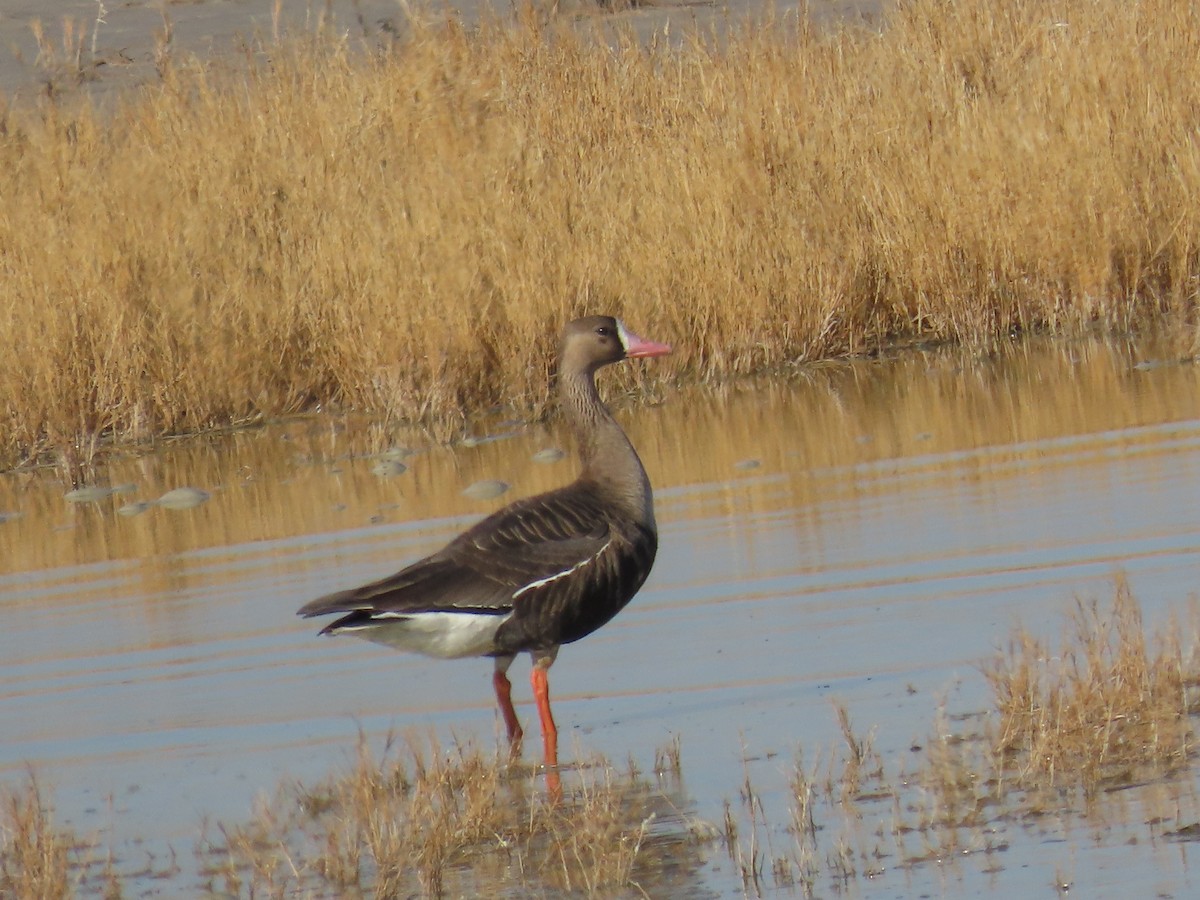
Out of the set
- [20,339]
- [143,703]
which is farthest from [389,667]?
[20,339]

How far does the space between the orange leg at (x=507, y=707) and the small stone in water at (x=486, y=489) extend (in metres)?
3.57

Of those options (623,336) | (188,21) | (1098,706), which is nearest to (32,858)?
(1098,706)

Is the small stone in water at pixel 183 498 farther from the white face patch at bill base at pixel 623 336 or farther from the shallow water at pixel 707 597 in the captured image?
the white face patch at bill base at pixel 623 336

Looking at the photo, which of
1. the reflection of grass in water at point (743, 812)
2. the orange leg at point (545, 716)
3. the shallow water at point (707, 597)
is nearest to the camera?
the reflection of grass in water at point (743, 812)

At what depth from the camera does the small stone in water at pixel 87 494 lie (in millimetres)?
12266

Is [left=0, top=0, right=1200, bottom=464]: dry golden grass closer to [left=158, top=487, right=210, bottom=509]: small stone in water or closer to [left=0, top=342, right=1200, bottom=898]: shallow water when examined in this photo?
[left=0, top=342, right=1200, bottom=898]: shallow water

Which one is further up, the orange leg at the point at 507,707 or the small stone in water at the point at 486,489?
the small stone in water at the point at 486,489

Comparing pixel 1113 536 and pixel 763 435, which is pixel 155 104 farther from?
pixel 1113 536

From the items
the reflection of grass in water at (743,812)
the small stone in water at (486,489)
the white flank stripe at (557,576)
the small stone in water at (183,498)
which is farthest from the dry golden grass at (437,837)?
the small stone in water at (183,498)

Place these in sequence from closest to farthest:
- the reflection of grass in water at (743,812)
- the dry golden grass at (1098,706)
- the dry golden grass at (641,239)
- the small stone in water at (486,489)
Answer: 1. the reflection of grass in water at (743,812)
2. the dry golden grass at (1098,706)
3. the small stone in water at (486,489)
4. the dry golden grass at (641,239)

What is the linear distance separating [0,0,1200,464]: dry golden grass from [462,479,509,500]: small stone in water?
216 centimetres

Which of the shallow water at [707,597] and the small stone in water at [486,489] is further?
the small stone in water at [486,489]

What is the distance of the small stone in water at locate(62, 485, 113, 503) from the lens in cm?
1227

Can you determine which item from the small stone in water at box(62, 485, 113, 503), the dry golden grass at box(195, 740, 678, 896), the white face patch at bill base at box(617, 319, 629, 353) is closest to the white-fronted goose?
the dry golden grass at box(195, 740, 678, 896)
